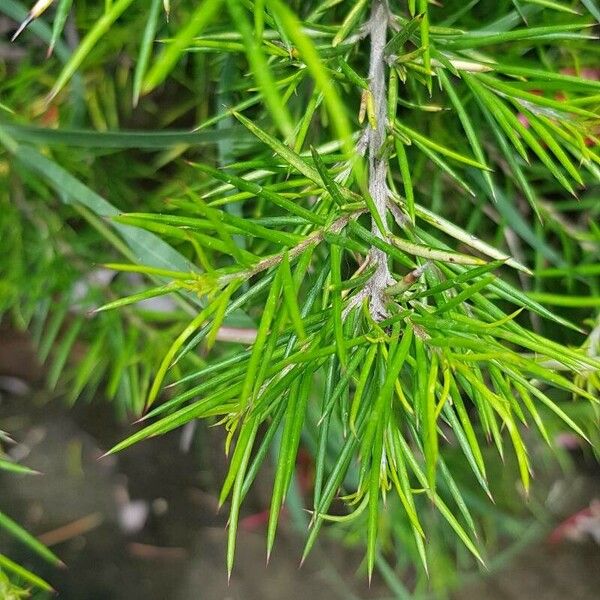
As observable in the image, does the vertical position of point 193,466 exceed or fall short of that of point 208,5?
it falls short

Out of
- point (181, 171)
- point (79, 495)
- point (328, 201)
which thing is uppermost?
point (328, 201)

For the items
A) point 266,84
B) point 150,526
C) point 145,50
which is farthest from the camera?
point 150,526

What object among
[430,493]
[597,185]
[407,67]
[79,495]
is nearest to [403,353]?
[430,493]

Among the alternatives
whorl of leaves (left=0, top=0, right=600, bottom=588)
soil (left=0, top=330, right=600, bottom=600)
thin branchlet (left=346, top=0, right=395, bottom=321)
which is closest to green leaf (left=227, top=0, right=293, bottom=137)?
Result: whorl of leaves (left=0, top=0, right=600, bottom=588)

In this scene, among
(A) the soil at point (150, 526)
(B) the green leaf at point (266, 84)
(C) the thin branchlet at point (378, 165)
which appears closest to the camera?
(B) the green leaf at point (266, 84)

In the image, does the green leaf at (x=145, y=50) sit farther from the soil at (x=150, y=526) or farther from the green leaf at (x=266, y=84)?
the soil at (x=150, y=526)

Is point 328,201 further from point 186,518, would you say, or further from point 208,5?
point 186,518

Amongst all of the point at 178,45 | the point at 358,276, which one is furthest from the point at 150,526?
the point at 178,45

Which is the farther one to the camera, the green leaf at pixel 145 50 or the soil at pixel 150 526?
the soil at pixel 150 526

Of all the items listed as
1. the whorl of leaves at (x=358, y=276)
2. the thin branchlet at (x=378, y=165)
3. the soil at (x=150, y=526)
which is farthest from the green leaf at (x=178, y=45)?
the soil at (x=150, y=526)

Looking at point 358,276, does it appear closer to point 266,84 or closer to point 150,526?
point 266,84

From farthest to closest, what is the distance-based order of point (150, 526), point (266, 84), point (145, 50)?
point (150, 526) < point (145, 50) < point (266, 84)
